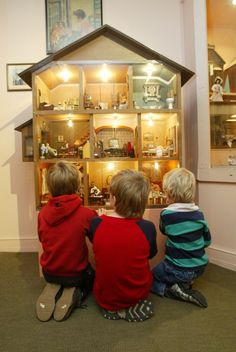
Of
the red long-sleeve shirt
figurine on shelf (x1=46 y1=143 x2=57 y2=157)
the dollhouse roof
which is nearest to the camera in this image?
the red long-sleeve shirt

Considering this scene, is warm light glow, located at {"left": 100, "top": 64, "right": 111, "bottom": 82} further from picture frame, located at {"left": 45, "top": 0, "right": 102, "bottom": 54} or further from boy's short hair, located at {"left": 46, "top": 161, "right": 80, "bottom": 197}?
boy's short hair, located at {"left": 46, "top": 161, "right": 80, "bottom": 197}

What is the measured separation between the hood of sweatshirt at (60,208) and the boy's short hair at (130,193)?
31cm

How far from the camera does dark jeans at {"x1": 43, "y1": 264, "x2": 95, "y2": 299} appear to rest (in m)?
1.80

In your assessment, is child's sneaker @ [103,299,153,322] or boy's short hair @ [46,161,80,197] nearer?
child's sneaker @ [103,299,153,322]

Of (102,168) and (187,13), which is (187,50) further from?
(102,168)

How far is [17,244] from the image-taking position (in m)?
3.05

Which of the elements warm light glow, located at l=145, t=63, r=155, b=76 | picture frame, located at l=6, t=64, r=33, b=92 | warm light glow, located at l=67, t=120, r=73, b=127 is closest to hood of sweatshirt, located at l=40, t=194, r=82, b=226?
warm light glow, located at l=67, t=120, r=73, b=127

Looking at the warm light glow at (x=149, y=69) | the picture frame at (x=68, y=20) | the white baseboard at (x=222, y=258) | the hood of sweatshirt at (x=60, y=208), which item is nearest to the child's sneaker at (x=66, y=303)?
the hood of sweatshirt at (x=60, y=208)

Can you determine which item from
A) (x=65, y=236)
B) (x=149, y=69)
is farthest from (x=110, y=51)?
(x=65, y=236)

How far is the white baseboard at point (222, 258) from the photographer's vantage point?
2426 mm

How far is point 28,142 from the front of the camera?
2770 millimetres

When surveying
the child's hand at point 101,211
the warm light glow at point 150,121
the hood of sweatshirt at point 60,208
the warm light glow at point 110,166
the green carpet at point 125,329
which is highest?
the warm light glow at point 150,121

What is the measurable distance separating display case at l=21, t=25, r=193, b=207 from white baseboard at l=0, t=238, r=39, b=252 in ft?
2.63

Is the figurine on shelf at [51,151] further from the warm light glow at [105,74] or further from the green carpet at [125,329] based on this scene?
the green carpet at [125,329]
